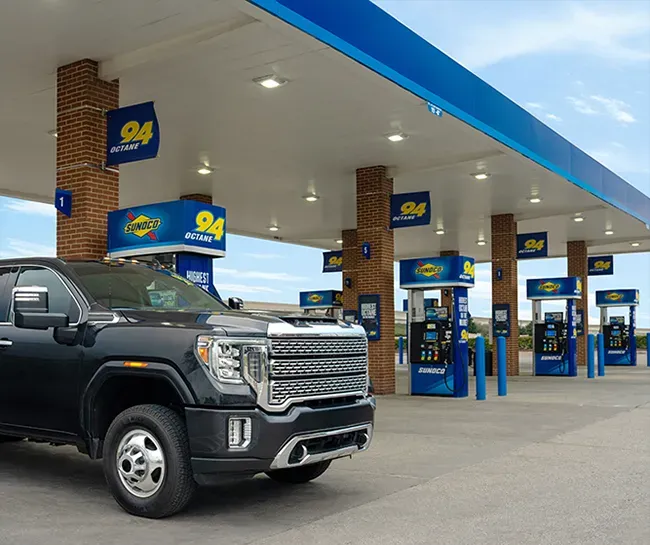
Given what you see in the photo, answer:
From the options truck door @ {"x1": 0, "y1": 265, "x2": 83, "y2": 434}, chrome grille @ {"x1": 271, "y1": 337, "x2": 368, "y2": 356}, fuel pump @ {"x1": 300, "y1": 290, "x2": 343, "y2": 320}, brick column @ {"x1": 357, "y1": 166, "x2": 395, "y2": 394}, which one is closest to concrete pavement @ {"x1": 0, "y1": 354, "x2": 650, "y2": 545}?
truck door @ {"x1": 0, "y1": 265, "x2": 83, "y2": 434}

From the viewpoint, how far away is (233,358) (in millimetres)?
5855

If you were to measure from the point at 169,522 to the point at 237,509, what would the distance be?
0.67m

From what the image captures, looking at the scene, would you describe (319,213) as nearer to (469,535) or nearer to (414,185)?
(414,185)

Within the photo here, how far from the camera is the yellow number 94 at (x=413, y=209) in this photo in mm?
17781

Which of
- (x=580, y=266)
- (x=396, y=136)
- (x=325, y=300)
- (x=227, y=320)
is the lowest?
(x=227, y=320)

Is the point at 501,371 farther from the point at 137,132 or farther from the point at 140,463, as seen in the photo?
the point at 140,463

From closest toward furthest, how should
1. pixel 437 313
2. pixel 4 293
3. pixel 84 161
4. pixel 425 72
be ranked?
pixel 4 293 < pixel 84 161 < pixel 425 72 < pixel 437 313

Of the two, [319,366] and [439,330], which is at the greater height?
[439,330]

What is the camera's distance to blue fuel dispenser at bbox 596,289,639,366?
31625 millimetres

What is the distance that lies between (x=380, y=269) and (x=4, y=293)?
11.4 meters

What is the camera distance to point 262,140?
1683 centimetres

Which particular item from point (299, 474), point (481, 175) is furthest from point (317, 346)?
point (481, 175)

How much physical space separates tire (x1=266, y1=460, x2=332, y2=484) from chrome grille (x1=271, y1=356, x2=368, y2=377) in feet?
3.70

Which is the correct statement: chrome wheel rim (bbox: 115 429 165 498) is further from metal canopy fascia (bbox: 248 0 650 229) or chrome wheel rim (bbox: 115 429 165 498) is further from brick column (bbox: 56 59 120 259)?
brick column (bbox: 56 59 120 259)
